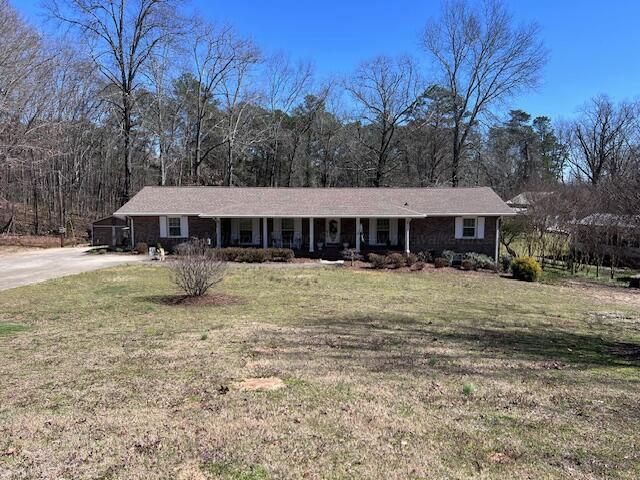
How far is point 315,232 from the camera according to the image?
1052 inches

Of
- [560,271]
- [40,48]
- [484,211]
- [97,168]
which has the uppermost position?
[40,48]

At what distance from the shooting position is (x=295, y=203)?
26.8m

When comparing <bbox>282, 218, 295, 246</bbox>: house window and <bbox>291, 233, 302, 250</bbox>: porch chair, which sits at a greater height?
<bbox>282, 218, 295, 246</bbox>: house window

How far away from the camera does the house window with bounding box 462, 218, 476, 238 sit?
26208 millimetres

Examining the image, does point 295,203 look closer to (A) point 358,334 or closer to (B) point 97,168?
(A) point 358,334

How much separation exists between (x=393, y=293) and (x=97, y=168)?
4035 centimetres

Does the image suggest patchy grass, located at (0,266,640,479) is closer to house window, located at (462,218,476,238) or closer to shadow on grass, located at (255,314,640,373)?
shadow on grass, located at (255,314,640,373)

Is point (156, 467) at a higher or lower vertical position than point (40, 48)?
lower

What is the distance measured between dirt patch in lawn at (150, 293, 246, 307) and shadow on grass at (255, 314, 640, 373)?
9.58 ft

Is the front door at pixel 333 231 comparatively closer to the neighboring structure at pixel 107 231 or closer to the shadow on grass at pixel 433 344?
the neighboring structure at pixel 107 231

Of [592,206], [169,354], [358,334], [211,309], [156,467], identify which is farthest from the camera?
[592,206]

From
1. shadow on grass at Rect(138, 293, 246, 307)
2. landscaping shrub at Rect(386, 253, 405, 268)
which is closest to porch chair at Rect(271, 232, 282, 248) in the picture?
landscaping shrub at Rect(386, 253, 405, 268)

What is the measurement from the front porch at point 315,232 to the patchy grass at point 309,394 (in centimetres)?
1559

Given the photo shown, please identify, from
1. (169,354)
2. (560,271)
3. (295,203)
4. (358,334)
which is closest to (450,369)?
(358,334)
